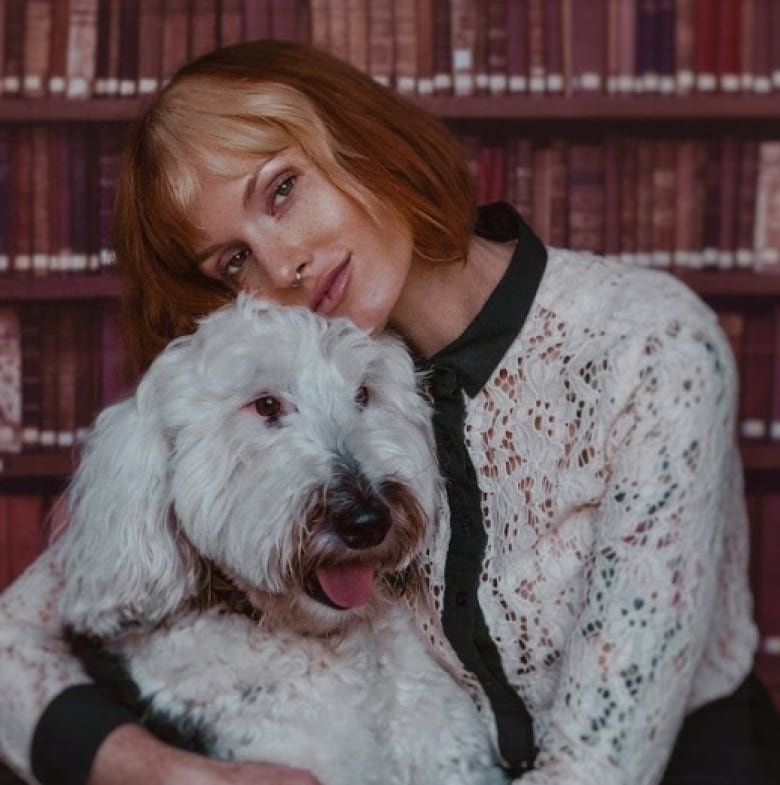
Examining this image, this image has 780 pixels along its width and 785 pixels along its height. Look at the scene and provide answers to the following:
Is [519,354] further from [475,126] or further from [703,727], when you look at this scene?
[475,126]

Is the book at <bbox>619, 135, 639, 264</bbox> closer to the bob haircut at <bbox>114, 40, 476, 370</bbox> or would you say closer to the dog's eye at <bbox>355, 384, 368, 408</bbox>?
the bob haircut at <bbox>114, 40, 476, 370</bbox>

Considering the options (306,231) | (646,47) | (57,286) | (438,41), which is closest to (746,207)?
(646,47)

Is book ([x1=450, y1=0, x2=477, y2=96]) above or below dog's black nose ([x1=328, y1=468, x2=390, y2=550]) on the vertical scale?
above

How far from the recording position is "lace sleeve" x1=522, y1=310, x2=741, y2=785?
4.29 feet

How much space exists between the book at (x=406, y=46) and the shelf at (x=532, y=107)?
33mm

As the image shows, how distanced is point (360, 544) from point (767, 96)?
1.42m

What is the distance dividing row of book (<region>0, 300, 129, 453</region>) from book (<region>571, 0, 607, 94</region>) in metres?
1.00

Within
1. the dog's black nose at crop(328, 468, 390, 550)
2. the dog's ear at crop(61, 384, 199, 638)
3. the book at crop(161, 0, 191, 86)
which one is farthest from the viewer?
the book at crop(161, 0, 191, 86)

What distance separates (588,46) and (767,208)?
18.6 inches

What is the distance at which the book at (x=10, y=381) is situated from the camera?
234 centimetres

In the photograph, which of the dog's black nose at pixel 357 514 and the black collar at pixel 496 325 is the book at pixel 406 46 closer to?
the black collar at pixel 496 325

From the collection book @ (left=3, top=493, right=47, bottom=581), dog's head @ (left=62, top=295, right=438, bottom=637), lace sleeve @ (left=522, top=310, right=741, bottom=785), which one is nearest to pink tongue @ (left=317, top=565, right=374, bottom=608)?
dog's head @ (left=62, top=295, right=438, bottom=637)

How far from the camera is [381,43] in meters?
2.23

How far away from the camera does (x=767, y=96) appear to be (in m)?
2.28
